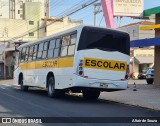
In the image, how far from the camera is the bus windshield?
17234mm

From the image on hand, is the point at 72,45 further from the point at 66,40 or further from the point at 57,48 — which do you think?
the point at 57,48

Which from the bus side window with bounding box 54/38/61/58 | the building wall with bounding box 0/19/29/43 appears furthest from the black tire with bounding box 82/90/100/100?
the building wall with bounding box 0/19/29/43

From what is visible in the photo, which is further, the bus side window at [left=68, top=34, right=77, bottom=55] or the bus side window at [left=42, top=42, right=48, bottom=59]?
the bus side window at [left=42, top=42, right=48, bottom=59]

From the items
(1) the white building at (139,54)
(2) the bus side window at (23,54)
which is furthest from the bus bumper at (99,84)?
(1) the white building at (139,54)

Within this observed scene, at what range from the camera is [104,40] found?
17.7 m

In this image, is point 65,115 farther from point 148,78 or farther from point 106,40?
point 148,78

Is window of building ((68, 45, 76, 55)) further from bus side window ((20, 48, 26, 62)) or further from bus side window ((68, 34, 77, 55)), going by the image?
bus side window ((20, 48, 26, 62))

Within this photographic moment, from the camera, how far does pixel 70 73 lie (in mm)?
17594

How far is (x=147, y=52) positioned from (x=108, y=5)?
2920cm

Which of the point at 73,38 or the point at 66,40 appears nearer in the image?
the point at 73,38

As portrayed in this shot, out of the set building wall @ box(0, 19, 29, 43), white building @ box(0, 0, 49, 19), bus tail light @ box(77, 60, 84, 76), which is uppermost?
white building @ box(0, 0, 49, 19)

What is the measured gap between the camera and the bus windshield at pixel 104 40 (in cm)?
1723

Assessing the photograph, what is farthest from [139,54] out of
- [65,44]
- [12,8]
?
[12,8]

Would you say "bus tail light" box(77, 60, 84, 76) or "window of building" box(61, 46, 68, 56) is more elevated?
"window of building" box(61, 46, 68, 56)
